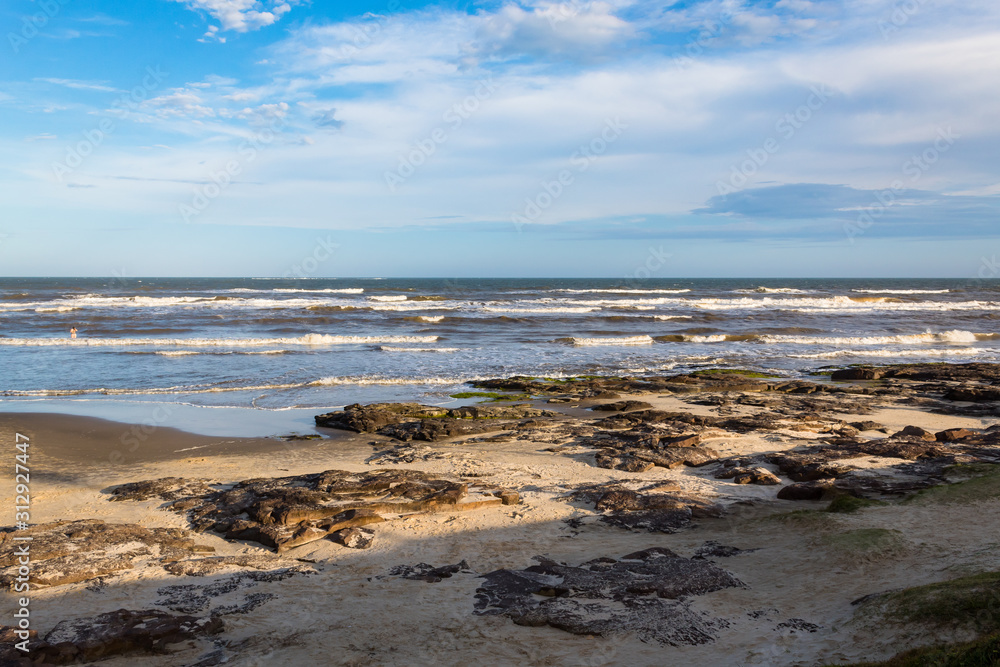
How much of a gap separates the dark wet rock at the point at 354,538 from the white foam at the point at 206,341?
18.9 metres

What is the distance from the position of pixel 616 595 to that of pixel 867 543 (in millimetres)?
2321

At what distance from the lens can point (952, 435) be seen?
985cm

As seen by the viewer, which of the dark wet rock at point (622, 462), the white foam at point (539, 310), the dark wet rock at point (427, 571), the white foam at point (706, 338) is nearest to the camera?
the dark wet rock at point (427, 571)

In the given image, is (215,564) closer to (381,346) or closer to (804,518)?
(804,518)

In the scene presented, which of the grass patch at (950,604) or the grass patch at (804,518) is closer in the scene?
the grass patch at (950,604)

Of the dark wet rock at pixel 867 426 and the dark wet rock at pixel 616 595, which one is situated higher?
the dark wet rock at pixel 867 426

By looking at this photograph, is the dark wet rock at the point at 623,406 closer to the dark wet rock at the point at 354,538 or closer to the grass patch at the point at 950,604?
the dark wet rock at the point at 354,538

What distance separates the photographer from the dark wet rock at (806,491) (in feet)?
23.8

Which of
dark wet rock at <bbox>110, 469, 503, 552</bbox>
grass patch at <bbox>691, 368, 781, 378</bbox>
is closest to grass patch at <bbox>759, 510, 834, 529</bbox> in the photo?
dark wet rock at <bbox>110, 469, 503, 552</bbox>

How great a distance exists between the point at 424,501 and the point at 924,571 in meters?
4.68

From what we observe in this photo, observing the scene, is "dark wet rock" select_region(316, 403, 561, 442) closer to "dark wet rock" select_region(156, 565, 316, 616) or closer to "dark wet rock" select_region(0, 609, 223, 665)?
"dark wet rock" select_region(156, 565, 316, 616)

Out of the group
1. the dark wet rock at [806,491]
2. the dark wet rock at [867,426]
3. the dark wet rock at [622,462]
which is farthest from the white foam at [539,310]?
the dark wet rock at [806,491]

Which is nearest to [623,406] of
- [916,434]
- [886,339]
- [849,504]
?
[916,434]

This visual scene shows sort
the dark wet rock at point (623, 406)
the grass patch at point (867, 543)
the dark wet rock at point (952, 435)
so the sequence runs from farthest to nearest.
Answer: the dark wet rock at point (623, 406)
the dark wet rock at point (952, 435)
the grass patch at point (867, 543)
